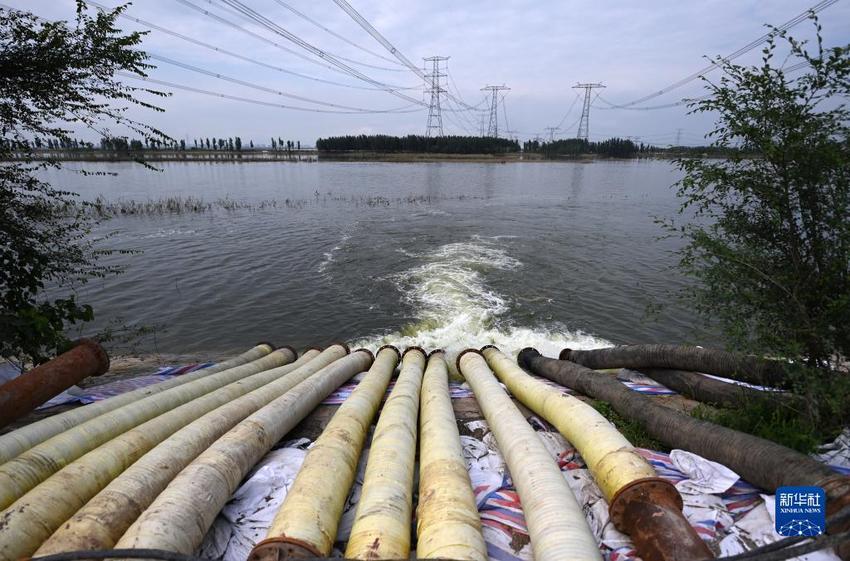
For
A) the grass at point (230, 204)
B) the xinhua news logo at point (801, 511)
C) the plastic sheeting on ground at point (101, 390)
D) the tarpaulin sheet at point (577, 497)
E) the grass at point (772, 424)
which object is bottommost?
the plastic sheeting on ground at point (101, 390)

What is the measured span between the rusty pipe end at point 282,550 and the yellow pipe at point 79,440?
2.85m

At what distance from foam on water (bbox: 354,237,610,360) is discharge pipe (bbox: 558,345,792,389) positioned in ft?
10.7

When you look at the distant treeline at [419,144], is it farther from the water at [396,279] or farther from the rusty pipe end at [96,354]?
the rusty pipe end at [96,354]

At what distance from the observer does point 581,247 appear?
81.8 ft

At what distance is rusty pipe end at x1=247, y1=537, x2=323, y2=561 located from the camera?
3.27 metres

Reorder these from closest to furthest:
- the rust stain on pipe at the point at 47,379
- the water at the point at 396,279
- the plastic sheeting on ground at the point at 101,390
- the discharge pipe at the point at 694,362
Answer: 1. the rust stain on pipe at the point at 47,379
2. the discharge pipe at the point at 694,362
3. the plastic sheeting on ground at the point at 101,390
4. the water at the point at 396,279

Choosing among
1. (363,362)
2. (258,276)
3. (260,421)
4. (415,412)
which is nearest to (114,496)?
(260,421)

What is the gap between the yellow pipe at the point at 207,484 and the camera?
137 inches

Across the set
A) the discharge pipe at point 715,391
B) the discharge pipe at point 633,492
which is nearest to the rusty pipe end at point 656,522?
the discharge pipe at point 633,492

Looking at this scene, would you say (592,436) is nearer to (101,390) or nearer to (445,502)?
(445,502)

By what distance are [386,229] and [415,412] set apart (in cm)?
2424

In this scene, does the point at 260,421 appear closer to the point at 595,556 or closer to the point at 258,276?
the point at 595,556

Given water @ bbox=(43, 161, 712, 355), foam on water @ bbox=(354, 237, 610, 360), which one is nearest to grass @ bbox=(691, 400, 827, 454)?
water @ bbox=(43, 161, 712, 355)

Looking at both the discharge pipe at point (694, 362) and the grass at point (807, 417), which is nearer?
the grass at point (807, 417)
